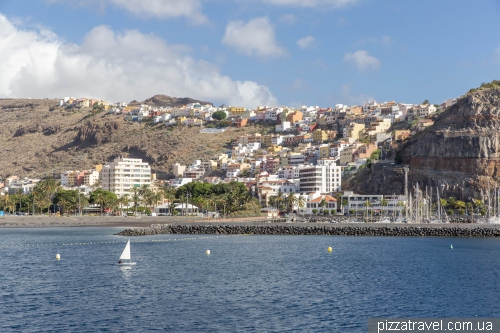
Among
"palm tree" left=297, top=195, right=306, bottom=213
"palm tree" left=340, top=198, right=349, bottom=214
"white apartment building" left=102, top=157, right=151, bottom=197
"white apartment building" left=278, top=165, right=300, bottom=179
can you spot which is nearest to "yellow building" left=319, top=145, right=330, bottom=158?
"white apartment building" left=278, top=165, right=300, bottom=179

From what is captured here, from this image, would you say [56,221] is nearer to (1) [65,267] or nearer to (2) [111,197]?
(2) [111,197]

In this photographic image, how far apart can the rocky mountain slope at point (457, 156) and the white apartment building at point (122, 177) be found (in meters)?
58.2

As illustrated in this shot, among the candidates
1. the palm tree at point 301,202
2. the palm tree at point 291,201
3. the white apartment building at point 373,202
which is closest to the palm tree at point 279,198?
the palm tree at point 291,201

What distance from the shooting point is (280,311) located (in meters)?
32.3

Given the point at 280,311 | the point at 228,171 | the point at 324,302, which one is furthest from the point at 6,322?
the point at 228,171

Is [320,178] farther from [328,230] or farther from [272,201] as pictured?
[328,230]

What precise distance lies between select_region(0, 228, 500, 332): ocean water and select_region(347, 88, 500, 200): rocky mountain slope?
63.8 m

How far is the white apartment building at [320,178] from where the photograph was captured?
156625 mm

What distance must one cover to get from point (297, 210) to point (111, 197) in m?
37.6

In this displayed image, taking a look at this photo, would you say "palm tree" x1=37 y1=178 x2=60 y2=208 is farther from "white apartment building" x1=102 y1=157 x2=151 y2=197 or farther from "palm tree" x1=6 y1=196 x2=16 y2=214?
"white apartment building" x1=102 y1=157 x2=151 y2=197

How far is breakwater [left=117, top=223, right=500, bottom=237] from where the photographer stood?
8488 cm

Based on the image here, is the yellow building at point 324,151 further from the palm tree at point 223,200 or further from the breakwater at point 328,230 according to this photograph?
the breakwater at point 328,230

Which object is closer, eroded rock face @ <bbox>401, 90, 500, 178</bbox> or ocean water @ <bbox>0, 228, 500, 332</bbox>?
ocean water @ <bbox>0, 228, 500, 332</bbox>

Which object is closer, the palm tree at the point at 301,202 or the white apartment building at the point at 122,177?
the palm tree at the point at 301,202
